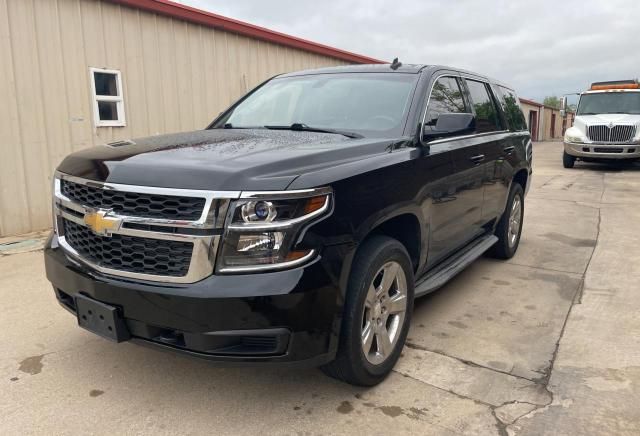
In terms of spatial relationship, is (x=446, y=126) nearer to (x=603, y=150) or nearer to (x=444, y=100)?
(x=444, y=100)

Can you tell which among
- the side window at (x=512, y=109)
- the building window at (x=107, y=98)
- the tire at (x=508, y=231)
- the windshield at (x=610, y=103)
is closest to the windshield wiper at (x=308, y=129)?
the tire at (x=508, y=231)

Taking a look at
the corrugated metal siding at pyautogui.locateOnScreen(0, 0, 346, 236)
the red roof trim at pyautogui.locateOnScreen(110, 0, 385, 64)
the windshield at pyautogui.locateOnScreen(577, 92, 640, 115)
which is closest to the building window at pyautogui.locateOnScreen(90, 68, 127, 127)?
the corrugated metal siding at pyautogui.locateOnScreen(0, 0, 346, 236)

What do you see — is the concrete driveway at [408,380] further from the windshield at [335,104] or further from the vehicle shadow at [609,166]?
the vehicle shadow at [609,166]

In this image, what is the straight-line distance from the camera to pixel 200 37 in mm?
8875

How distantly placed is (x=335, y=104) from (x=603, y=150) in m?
14.0

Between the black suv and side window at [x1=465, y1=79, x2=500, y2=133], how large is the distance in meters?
1.10

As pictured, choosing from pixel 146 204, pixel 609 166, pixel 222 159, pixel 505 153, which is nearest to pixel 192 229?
pixel 146 204

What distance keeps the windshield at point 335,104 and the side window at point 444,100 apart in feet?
0.62

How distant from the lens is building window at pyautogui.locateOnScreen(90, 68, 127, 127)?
7.50 meters

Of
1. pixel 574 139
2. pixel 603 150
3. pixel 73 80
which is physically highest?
pixel 73 80

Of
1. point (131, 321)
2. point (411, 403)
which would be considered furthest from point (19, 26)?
point (411, 403)

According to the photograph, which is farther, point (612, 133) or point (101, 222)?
point (612, 133)

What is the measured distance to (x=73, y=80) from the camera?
23.5 feet

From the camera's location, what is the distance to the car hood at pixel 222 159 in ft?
7.64
